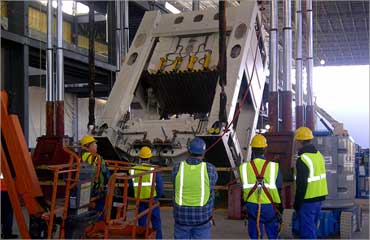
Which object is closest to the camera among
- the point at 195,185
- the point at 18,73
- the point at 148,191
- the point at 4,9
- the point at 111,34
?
the point at 195,185

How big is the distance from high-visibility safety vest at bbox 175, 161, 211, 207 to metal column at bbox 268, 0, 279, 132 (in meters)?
4.48

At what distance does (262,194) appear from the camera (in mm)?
4633

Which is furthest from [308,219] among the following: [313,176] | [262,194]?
[262,194]

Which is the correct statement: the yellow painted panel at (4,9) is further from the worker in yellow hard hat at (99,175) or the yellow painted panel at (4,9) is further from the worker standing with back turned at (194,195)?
the worker standing with back turned at (194,195)

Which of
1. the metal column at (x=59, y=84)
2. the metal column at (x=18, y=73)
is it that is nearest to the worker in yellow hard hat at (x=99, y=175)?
the metal column at (x=59, y=84)

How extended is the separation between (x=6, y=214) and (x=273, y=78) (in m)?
5.08

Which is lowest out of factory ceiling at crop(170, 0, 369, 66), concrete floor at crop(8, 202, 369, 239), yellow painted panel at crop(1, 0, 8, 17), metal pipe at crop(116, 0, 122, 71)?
concrete floor at crop(8, 202, 369, 239)

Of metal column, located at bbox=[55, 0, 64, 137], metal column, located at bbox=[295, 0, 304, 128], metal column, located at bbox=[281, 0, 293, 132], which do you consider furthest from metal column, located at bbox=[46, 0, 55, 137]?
metal column, located at bbox=[295, 0, 304, 128]

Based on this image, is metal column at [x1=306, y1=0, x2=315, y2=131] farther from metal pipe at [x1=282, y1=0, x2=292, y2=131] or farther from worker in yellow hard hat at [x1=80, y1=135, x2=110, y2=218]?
worker in yellow hard hat at [x1=80, y1=135, x2=110, y2=218]

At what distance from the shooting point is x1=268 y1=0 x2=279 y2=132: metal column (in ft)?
28.4

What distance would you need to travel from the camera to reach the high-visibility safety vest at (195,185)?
4188 mm

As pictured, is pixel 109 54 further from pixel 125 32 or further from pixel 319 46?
pixel 319 46

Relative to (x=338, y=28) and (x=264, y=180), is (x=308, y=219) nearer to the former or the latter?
(x=264, y=180)

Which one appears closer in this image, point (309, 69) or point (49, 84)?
point (49, 84)
